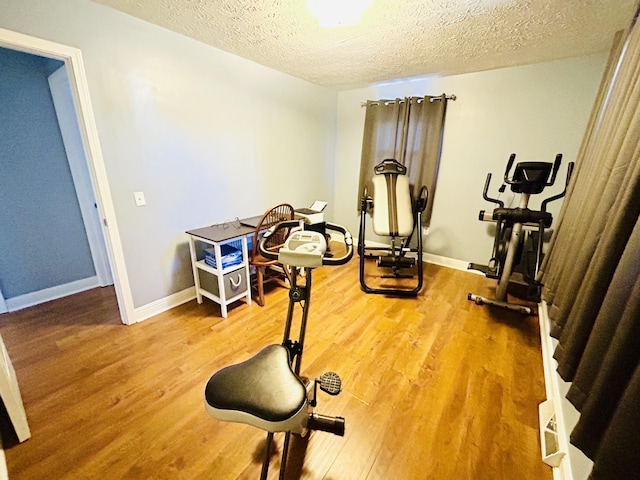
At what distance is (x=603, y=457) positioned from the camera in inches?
24.3

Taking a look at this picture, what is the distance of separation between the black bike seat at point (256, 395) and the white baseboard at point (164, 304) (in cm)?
180

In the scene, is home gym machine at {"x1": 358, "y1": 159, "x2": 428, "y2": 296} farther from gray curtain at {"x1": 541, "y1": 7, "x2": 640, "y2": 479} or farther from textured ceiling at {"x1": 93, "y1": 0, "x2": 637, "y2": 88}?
gray curtain at {"x1": 541, "y1": 7, "x2": 640, "y2": 479}

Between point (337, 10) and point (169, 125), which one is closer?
point (337, 10)

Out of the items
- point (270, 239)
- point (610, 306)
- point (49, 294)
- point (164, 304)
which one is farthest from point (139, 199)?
point (610, 306)

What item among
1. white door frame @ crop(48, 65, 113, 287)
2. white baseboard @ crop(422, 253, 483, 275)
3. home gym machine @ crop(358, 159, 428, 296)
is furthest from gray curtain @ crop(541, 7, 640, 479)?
white door frame @ crop(48, 65, 113, 287)

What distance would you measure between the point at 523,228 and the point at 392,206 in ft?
4.27

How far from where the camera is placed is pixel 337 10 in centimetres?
A: 161

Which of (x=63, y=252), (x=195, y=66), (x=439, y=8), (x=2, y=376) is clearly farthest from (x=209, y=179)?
(x=439, y=8)

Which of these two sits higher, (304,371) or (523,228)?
(523,228)

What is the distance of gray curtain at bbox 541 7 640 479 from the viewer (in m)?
0.61

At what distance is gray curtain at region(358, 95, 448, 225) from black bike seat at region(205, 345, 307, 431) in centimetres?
320

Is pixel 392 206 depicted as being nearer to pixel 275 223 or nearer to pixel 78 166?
pixel 275 223

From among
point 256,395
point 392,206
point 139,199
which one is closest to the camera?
point 256,395

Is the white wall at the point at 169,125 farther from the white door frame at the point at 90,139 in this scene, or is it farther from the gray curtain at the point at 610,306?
the gray curtain at the point at 610,306
